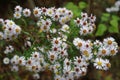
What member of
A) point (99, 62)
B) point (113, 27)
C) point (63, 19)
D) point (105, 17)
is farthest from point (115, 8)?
point (99, 62)

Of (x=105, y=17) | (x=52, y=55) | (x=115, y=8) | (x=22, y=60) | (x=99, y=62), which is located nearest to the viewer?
(x=99, y=62)

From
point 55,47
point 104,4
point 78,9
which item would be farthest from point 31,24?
point 104,4

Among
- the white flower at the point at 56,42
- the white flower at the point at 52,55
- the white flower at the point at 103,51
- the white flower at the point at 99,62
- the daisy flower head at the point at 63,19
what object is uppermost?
the daisy flower head at the point at 63,19

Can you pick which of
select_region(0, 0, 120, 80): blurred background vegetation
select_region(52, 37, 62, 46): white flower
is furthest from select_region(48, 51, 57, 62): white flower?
select_region(0, 0, 120, 80): blurred background vegetation

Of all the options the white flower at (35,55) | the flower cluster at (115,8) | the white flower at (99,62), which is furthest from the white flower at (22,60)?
the flower cluster at (115,8)

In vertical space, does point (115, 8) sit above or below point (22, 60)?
above

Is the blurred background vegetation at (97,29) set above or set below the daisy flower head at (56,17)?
above

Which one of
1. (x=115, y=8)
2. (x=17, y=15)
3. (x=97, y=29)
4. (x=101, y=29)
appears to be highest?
(x=115, y=8)

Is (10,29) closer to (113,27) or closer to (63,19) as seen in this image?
(63,19)

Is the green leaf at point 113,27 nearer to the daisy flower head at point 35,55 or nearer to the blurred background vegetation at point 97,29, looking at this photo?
the blurred background vegetation at point 97,29

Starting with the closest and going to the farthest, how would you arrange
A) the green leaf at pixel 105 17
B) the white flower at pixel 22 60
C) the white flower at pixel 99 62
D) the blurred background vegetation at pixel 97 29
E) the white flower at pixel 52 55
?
1. the white flower at pixel 99 62
2. the white flower at pixel 52 55
3. the white flower at pixel 22 60
4. the blurred background vegetation at pixel 97 29
5. the green leaf at pixel 105 17

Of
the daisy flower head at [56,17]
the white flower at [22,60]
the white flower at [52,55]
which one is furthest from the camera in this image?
the white flower at [22,60]

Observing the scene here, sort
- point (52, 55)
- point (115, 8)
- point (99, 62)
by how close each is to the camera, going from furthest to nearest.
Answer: point (115, 8), point (52, 55), point (99, 62)
